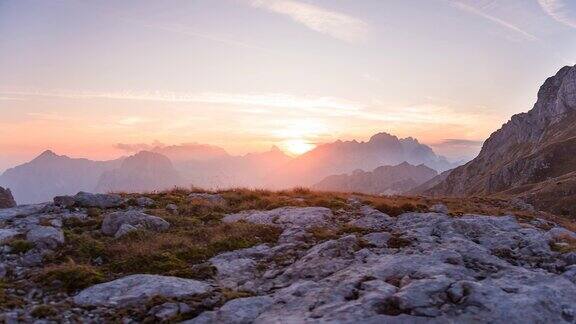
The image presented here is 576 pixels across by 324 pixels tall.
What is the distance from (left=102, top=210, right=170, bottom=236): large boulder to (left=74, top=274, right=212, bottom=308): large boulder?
566cm

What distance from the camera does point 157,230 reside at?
1898cm

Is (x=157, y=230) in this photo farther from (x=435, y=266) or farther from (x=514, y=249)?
(x=514, y=249)

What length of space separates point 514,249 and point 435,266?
4.97 meters

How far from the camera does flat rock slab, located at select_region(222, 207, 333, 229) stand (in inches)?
819

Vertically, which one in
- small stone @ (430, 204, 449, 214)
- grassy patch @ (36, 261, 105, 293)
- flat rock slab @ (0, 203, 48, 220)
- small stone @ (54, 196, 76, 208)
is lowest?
flat rock slab @ (0, 203, 48, 220)

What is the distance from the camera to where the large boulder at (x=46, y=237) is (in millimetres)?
16094

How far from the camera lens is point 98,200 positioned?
23.7 m

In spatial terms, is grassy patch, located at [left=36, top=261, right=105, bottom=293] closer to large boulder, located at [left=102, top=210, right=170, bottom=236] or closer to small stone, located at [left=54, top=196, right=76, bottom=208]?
large boulder, located at [left=102, top=210, right=170, bottom=236]

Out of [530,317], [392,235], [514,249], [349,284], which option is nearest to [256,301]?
[349,284]

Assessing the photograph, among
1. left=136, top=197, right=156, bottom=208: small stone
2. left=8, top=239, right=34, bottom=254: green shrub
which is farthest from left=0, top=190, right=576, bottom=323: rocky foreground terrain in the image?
left=136, top=197, right=156, bottom=208: small stone

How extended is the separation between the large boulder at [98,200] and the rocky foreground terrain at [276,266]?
0.39 feet

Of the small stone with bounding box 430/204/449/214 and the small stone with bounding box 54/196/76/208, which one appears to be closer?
the small stone with bounding box 54/196/76/208

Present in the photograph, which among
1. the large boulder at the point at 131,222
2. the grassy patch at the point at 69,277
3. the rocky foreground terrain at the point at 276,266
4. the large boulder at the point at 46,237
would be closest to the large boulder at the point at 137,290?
the rocky foreground terrain at the point at 276,266

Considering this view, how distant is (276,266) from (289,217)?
660 cm
